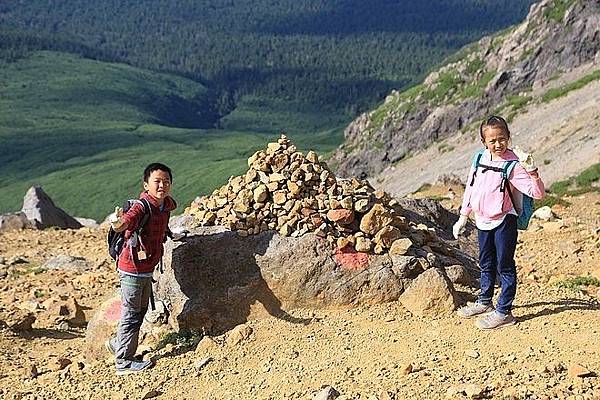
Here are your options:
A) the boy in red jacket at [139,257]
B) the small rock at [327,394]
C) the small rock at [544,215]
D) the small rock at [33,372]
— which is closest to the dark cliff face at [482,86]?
the small rock at [544,215]

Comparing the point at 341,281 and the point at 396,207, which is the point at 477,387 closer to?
the point at 341,281

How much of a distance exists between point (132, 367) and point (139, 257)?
172cm

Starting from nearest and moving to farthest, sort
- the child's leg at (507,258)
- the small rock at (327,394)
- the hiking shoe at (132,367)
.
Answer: the small rock at (327,394) → the child's leg at (507,258) → the hiking shoe at (132,367)

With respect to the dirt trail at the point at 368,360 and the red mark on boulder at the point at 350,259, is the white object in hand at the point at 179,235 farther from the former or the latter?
the red mark on boulder at the point at 350,259

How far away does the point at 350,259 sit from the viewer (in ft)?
38.9

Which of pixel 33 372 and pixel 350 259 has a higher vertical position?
pixel 33 372

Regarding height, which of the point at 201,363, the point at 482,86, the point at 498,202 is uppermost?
the point at 482,86

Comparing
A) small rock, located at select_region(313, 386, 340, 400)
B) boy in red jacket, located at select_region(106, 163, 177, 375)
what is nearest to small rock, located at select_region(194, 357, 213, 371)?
boy in red jacket, located at select_region(106, 163, 177, 375)

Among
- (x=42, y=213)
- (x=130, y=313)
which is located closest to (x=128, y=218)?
(x=130, y=313)

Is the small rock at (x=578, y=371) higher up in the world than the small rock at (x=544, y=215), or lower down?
lower down

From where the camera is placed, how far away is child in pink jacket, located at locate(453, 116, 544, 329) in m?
9.61

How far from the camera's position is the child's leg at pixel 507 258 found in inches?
389

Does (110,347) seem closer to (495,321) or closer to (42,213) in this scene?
(495,321)

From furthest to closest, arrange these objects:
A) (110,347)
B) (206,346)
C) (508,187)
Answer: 1. (110,347)
2. (206,346)
3. (508,187)
